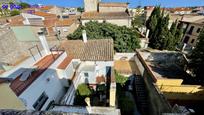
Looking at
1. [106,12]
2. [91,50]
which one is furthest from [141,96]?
[106,12]

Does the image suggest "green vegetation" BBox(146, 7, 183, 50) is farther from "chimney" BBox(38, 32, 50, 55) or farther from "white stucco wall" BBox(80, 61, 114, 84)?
"chimney" BBox(38, 32, 50, 55)

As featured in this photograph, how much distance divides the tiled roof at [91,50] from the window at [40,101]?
7.14 metres

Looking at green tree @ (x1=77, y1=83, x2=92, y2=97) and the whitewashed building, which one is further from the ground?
the whitewashed building

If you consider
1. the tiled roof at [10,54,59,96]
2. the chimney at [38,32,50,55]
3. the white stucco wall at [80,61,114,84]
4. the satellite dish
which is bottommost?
the white stucco wall at [80,61,114,84]

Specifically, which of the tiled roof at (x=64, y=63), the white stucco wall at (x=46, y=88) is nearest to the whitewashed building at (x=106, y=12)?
the tiled roof at (x=64, y=63)

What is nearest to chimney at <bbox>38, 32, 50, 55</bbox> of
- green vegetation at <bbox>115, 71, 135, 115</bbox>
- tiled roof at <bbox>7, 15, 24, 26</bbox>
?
green vegetation at <bbox>115, 71, 135, 115</bbox>

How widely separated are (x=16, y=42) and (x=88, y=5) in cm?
2050

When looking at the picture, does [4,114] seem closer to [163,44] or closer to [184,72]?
[184,72]

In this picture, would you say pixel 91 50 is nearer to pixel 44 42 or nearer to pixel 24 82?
pixel 44 42

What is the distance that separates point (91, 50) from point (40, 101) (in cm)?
941

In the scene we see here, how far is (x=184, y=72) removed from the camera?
16.6m

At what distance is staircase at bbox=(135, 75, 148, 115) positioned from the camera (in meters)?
13.7

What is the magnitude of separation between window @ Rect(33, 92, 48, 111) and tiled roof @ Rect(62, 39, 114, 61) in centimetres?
714

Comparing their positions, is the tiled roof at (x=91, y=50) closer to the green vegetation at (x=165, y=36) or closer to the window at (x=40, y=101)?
the window at (x=40, y=101)
